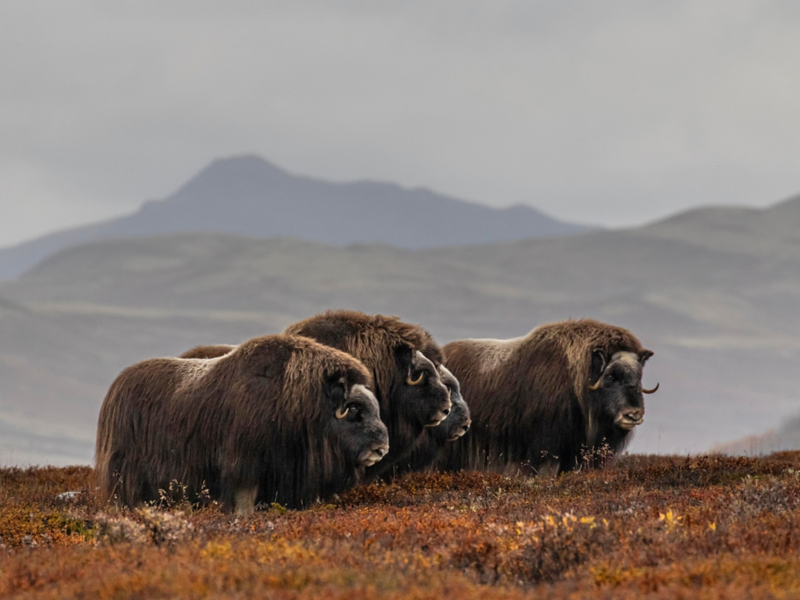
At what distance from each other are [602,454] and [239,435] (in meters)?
4.94

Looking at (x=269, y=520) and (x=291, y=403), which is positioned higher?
(x=291, y=403)

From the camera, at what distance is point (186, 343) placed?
180 meters

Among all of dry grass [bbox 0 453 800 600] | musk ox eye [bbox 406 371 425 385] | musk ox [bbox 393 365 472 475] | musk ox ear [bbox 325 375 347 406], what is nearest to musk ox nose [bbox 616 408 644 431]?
musk ox [bbox 393 365 472 475]

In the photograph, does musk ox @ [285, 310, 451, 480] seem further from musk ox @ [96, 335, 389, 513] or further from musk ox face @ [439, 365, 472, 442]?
musk ox @ [96, 335, 389, 513]

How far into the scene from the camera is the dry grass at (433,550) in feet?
15.8

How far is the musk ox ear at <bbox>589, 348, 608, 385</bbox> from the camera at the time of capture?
1290cm

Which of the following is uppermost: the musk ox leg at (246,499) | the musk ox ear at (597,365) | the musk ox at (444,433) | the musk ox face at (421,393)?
the musk ox ear at (597,365)

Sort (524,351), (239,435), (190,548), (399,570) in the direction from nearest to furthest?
1. (399,570)
2. (190,548)
3. (239,435)
4. (524,351)

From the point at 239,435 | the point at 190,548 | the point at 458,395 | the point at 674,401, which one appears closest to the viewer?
the point at 190,548

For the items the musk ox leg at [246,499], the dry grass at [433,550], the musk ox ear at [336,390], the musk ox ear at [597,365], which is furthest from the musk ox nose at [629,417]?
the musk ox leg at [246,499]

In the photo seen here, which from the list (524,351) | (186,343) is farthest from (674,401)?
(524,351)

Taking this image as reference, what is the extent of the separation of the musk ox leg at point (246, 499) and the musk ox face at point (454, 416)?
3.09 meters

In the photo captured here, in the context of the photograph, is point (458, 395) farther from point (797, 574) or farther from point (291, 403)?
point (797, 574)

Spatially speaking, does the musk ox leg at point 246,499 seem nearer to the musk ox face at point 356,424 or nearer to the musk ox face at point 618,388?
the musk ox face at point 356,424
